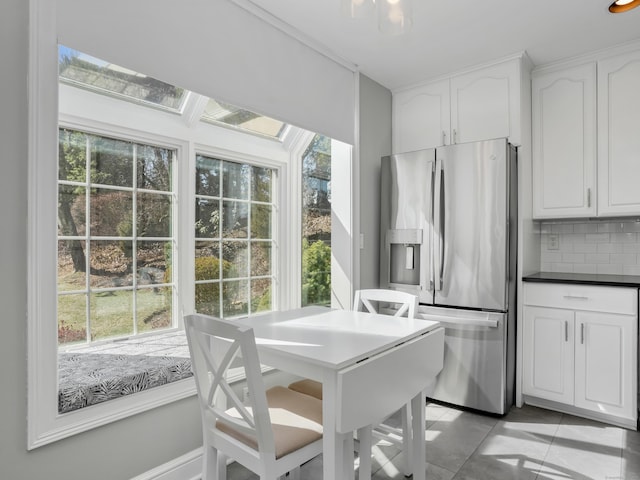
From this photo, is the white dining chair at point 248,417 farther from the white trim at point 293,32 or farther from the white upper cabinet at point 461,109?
the white upper cabinet at point 461,109

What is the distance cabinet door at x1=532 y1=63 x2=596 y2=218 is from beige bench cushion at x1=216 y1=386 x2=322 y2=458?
2.33 m

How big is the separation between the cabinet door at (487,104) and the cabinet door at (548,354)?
123 centimetres

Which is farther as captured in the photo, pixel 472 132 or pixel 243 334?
pixel 472 132

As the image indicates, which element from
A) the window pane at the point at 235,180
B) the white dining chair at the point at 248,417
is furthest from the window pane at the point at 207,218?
the white dining chair at the point at 248,417

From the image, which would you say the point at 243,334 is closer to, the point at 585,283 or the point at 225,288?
the point at 225,288

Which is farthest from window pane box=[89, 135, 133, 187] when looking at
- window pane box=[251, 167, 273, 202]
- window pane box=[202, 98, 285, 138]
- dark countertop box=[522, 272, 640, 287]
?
dark countertop box=[522, 272, 640, 287]

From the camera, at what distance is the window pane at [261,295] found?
10.5ft

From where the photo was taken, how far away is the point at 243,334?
3.92 ft

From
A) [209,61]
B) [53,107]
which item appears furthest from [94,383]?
[209,61]

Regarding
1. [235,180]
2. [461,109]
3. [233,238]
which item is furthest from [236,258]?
[461,109]

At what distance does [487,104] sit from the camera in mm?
2922

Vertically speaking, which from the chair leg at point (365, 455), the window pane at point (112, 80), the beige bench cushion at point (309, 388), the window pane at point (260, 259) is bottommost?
the chair leg at point (365, 455)

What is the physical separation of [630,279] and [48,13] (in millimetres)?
3445

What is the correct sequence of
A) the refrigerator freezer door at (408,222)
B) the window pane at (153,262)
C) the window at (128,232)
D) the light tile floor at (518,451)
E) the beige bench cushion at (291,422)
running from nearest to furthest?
1. the beige bench cushion at (291,422)
2. the window at (128,232)
3. the light tile floor at (518,451)
4. the window pane at (153,262)
5. the refrigerator freezer door at (408,222)
